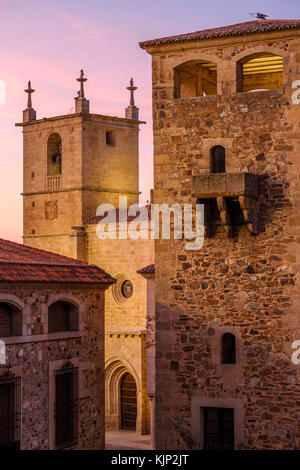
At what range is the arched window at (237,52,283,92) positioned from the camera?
20328 mm

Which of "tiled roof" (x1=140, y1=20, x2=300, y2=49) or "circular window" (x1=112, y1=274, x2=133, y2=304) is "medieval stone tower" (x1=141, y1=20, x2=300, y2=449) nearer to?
"tiled roof" (x1=140, y1=20, x2=300, y2=49)

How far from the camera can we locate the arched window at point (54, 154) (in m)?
40.5

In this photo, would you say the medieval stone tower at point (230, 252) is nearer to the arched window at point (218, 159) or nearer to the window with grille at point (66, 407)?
the arched window at point (218, 159)

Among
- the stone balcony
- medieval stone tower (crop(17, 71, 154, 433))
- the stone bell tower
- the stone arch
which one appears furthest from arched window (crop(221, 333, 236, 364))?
the stone bell tower

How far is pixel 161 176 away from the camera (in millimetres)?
19109

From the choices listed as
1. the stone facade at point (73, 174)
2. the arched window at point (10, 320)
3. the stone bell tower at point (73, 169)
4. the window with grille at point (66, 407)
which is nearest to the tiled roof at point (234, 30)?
the arched window at point (10, 320)

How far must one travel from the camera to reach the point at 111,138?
4097 cm

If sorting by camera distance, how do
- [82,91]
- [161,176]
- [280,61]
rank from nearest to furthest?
[161,176]
[280,61]
[82,91]

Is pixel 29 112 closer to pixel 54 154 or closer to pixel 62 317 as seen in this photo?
pixel 54 154

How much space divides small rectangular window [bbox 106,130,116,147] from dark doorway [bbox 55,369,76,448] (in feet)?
64.9
